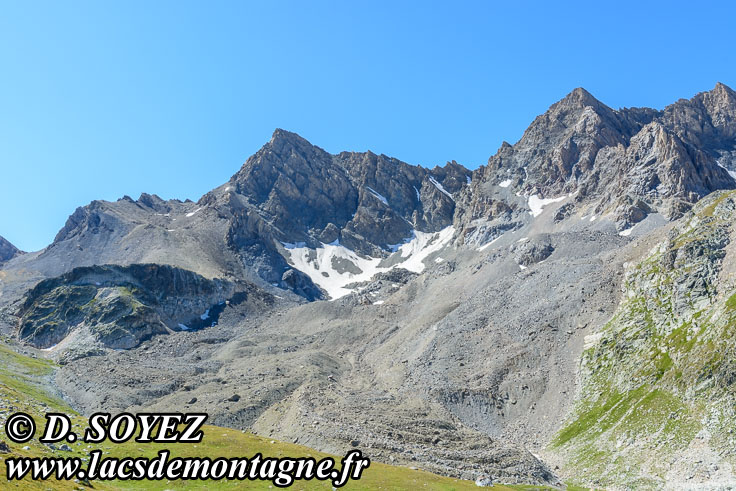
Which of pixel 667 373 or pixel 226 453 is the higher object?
pixel 667 373

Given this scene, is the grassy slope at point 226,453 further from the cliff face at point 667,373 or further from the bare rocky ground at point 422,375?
the cliff face at point 667,373

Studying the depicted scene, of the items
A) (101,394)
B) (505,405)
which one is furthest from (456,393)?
(101,394)

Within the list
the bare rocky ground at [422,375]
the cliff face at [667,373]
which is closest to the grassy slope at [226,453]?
the bare rocky ground at [422,375]

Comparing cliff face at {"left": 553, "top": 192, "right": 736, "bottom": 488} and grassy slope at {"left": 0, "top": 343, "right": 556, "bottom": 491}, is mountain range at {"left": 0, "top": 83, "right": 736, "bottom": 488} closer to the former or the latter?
cliff face at {"left": 553, "top": 192, "right": 736, "bottom": 488}

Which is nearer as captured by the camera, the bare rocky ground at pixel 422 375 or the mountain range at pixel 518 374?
the mountain range at pixel 518 374

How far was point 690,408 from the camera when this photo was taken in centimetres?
7738

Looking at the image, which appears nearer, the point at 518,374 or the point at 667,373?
the point at 667,373

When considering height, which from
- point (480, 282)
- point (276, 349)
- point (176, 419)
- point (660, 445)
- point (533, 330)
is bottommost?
point (660, 445)

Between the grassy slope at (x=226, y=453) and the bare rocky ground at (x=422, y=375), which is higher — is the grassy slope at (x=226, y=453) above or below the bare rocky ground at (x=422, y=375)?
below

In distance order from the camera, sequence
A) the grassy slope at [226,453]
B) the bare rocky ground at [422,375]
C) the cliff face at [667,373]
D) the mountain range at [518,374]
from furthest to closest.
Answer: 1. the bare rocky ground at [422,375]
2. the mountain range at [518,374]
3. the cliff face at [667,373]
4. the grassy slope at [226,453]

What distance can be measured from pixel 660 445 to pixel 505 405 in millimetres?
35002

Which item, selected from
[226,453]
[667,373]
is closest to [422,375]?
[667,373]

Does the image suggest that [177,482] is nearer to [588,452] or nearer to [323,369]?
[588,452]

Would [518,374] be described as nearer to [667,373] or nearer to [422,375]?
[422,375]
